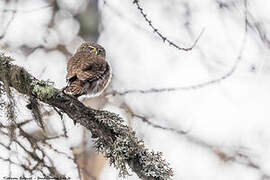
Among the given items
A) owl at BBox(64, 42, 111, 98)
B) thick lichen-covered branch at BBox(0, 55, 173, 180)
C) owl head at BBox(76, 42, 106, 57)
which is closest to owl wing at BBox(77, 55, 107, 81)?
owl at BBox(64, 42, 111, 98)

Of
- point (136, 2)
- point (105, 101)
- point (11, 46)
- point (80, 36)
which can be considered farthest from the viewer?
point (80, 36)

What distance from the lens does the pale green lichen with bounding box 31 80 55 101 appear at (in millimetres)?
2777

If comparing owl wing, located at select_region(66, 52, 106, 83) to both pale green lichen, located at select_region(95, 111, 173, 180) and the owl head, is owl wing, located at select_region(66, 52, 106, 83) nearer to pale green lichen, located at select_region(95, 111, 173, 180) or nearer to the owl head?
the owl head

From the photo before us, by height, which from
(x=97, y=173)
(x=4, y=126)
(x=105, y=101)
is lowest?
(x=4, y=126)

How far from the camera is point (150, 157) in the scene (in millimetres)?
2834

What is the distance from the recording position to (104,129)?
290 centimetres

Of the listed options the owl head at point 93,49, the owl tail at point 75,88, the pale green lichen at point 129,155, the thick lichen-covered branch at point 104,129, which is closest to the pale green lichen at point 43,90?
the thick lichen-covered branch at point 104,129

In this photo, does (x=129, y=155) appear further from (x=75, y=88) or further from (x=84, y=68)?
(x=84, y=68)

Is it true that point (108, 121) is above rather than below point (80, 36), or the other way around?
below

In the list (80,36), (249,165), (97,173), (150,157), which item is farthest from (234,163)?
(150,157)

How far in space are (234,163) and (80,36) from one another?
253 cm

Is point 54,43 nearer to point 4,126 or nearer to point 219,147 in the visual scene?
point 219,147

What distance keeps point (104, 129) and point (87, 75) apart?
144 centimetres

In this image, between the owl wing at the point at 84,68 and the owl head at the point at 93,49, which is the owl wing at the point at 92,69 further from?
the owl head at the point at 93,49
